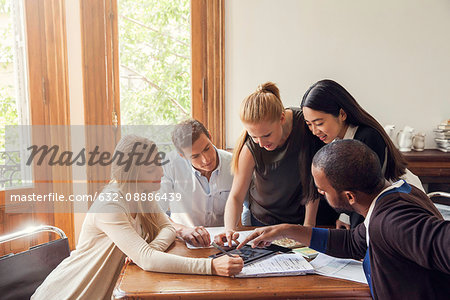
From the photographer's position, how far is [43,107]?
276cm

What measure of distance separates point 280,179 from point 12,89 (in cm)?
208

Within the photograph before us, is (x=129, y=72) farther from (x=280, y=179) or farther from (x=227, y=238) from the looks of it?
(x=227, y=238)

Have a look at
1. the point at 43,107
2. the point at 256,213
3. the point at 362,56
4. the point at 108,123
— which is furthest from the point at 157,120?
the point at 362,56

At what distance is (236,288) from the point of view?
122 centimetres

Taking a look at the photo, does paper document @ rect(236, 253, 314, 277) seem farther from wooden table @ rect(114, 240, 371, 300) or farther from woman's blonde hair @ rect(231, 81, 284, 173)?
woman's blonde hair @ rect(231, 81, 284, 173)

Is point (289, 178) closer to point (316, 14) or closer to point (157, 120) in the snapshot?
point (157, 120)

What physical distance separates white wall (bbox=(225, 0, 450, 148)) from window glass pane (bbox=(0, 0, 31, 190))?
159cm

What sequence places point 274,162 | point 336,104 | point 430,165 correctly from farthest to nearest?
1. point 430,165
2. point 274,162
3. point 336,104

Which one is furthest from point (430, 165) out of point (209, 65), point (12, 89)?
point (12, 89)

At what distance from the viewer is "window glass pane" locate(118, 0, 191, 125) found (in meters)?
3.07

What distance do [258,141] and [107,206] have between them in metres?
0.78

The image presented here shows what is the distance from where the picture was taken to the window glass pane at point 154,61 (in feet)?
10.1

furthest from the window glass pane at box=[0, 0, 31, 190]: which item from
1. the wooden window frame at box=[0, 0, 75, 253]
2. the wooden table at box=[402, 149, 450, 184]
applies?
the wooden table at box=[402, 149, 450, 184]

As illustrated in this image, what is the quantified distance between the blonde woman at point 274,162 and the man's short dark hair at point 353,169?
0.69 m
